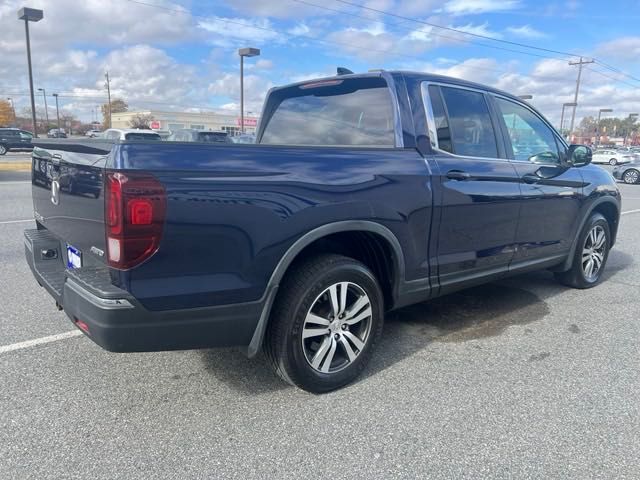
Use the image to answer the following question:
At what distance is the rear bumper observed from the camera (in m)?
2.25

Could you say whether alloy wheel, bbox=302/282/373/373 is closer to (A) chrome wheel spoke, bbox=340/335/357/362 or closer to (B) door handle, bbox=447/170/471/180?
(A) chrome wheel spoke, bbox=340/335/357/362

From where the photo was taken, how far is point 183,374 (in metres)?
3.11

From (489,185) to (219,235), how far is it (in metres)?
2.19

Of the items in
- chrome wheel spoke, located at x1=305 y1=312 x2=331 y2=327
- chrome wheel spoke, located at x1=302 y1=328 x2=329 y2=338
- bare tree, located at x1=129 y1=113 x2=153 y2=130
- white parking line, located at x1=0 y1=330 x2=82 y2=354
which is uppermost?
bare tree, located at x1=129 y1=113 x2=153 y2=130

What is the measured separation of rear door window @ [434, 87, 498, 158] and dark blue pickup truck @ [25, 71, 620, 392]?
0.01 m

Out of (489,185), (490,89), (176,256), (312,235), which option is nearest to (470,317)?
(489,185)

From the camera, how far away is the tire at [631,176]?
77.1 ft

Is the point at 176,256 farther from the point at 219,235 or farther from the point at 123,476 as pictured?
the point at 123,476

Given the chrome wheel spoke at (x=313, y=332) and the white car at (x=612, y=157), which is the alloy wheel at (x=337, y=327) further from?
the white car at (x=612, y=157)

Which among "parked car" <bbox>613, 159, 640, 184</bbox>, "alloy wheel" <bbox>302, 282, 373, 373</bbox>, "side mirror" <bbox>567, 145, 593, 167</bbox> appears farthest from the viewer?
"parked car" <bbox>613, 159, 640, 184</bbox>

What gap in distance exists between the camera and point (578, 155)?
4.61 metres

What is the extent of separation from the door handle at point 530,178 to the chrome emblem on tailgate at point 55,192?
3.35 metres

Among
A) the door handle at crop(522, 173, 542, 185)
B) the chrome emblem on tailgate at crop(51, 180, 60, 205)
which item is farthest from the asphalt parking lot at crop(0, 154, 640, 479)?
the door handle at crop(522, 173, 542, 185)

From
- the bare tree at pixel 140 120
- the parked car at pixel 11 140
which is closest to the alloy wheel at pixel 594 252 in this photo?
the parked car at pixel 11 140
